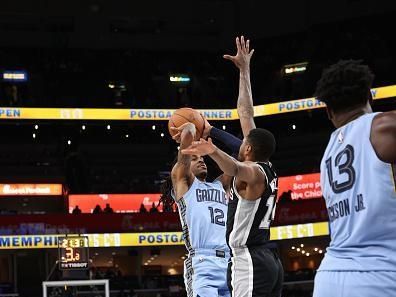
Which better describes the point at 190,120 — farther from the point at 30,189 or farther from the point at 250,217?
the point at 30,189

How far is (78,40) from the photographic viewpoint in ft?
105

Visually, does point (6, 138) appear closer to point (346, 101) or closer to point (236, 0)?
point (236, 0)

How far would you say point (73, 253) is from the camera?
14.6 m

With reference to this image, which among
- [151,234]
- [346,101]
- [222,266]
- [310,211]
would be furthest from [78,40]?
[346,101]

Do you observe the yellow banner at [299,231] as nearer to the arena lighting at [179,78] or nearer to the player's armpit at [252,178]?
the arena lighting at [179,78]

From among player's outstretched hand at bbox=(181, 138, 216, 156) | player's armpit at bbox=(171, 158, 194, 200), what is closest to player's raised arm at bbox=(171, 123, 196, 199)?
player's armpit at bbox=(171, 158, 194, 200)

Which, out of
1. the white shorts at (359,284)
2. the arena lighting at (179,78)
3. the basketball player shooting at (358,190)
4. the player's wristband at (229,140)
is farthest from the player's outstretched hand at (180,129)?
the arena lighting at (179,78)

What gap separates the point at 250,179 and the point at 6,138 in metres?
28.8

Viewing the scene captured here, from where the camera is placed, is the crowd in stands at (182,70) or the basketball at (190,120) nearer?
the basketball at (190,120)

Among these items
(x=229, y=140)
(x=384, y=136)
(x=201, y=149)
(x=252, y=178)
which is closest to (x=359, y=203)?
(x=384, y=136)

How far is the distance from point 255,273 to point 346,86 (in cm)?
226

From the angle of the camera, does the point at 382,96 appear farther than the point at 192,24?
No

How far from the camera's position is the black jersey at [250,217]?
500cm

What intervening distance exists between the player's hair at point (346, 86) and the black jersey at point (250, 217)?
180 cm
